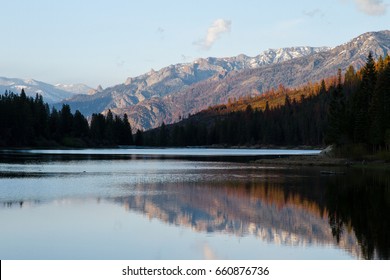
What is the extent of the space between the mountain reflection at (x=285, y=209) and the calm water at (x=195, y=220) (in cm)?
7

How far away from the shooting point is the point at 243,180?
74.0m

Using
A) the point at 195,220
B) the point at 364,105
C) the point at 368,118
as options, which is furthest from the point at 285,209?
the point at 364,105

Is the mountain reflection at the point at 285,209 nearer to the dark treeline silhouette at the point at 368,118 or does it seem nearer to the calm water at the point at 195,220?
the calm water at the point at 195,220

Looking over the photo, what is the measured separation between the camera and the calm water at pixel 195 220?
30438mm

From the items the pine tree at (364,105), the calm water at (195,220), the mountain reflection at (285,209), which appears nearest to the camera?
the calm water at (195,220)

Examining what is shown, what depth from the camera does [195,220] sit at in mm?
41156

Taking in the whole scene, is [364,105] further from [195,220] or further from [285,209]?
[195,220]

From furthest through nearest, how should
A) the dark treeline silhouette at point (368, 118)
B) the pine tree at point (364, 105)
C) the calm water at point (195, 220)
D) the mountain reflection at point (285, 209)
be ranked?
the pine tree at point (364, 105)
the dark treeline silhouette at point (368, 118)
the mountain reflection at point (285, 209)
the calm water at point (195, 220)

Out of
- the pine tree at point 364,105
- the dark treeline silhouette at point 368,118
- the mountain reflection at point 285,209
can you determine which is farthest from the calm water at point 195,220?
the pine tree at point 364,105

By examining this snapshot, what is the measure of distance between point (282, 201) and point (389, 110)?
61303mm

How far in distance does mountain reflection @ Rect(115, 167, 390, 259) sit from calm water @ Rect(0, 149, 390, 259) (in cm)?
7

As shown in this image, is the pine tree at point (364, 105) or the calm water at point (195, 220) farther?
the pine tree at point (364, 105)

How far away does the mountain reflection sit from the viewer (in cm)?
3434
